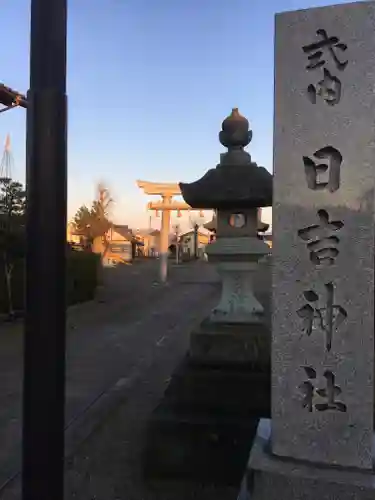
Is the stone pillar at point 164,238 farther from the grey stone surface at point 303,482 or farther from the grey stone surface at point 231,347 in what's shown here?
the grey stone surface at point 303,482

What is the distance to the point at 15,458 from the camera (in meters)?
4.19

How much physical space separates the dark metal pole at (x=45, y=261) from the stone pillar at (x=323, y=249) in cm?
105

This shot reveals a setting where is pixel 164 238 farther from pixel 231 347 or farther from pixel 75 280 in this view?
pixel 231 347

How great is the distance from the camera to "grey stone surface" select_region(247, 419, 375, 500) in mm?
2303

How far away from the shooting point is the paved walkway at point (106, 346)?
5348 millimetres

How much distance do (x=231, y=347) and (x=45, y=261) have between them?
2514 mm

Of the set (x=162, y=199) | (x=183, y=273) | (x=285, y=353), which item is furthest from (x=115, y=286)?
(x=285, y=353)

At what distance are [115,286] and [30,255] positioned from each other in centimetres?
1939

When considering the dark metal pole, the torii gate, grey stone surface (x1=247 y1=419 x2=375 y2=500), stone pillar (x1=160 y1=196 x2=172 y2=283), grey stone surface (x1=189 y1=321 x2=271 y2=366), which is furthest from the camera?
stone pillar (x1=160 y1=196 x2=172 y2=283)

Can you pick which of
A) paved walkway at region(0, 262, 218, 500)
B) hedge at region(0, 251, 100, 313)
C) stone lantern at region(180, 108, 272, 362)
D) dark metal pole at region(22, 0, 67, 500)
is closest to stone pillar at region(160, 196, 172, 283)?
paved walkway at region(0, 262, 218, 500)

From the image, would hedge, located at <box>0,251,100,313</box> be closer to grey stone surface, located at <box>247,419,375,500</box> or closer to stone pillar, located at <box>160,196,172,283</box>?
stone pillar, located at <box>160,196,172,283</box>

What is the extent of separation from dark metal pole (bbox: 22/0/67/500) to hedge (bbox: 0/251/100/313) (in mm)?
10877

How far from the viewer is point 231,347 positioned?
165 inches

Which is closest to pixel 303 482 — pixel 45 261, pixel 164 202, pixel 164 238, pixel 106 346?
pixel 45 261
